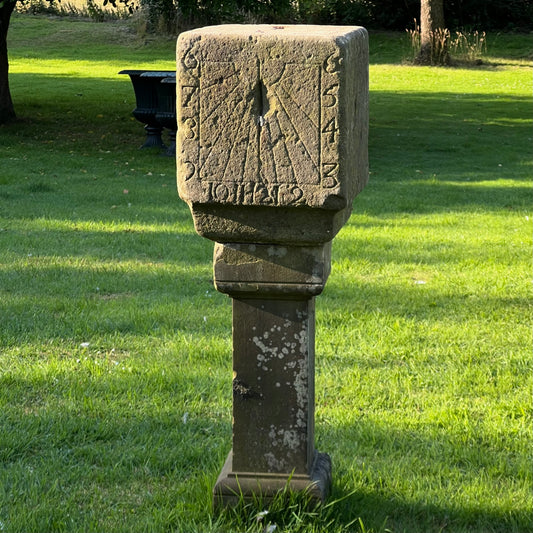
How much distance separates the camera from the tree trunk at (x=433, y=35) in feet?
86.4

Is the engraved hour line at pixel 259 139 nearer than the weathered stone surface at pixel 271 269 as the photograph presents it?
Yes

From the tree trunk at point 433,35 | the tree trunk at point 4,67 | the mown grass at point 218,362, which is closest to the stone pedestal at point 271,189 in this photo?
the mown grass at point 218,362

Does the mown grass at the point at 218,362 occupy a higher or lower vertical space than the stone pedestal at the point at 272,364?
lower

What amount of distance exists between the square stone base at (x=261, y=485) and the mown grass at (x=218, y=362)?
0.20ft

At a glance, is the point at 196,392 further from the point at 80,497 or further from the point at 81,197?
the point at 81,197

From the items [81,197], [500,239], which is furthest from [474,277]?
[81,197]

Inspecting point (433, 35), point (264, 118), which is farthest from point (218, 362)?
point (433, 35)

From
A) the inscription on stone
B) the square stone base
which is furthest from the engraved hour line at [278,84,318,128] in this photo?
the square stone base

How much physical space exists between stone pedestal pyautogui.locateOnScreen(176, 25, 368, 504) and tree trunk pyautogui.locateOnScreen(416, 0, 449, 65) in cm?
2400

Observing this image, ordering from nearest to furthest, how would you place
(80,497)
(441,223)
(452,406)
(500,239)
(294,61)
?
(294,61) < (80,497) < (452,406) < (500,239) < (441,223)

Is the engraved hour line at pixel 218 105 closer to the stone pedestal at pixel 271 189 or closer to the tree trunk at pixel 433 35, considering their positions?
the stone pedestal at pixel 271 189

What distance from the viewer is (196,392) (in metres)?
4.73

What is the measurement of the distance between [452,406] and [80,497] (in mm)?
1918

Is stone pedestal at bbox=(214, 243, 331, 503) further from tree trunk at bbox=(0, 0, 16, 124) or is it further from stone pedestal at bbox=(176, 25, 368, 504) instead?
tree trunk at bbox=(0, 0, 16, 124)
